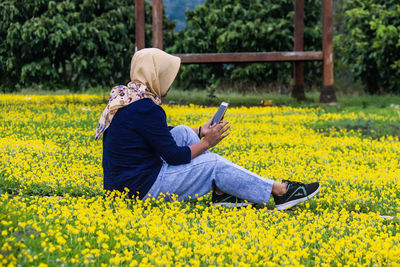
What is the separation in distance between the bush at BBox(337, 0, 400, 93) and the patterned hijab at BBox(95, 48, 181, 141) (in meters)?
12.2

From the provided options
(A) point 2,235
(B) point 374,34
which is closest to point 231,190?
(A) point 2,235

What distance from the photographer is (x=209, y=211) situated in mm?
4809

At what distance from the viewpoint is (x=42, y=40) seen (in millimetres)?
18141

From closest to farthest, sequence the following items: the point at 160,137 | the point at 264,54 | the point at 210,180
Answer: the point at 160,137 < the point at 210,180 < the point at 264,54

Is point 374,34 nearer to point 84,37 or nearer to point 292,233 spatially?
point 84,37

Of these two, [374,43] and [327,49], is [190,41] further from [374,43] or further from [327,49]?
[374,43]

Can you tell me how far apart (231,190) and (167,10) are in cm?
1944

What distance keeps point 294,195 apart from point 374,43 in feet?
40.0

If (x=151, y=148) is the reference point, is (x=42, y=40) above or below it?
above

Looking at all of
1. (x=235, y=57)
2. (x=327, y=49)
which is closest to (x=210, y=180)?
(x=235, y=57)

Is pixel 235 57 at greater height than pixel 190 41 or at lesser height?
lesser

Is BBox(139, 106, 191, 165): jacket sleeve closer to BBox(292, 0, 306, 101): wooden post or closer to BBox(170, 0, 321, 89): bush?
BBox(292, 0, 306, 101): wooden post

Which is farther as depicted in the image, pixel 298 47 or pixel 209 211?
pixel 298 47

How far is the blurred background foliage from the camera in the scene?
17.9 meters
